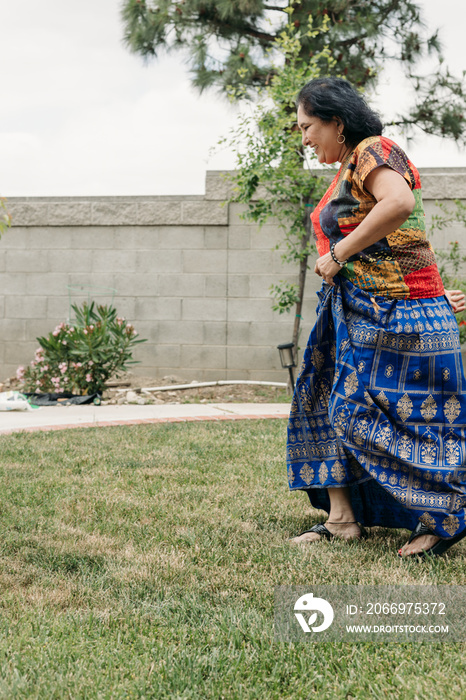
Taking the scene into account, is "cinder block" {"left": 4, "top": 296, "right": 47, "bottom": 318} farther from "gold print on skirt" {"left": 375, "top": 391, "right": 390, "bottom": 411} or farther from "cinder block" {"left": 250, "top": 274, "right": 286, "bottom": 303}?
"gold print on skirt" {"left": 375, "top": 391, "right": 390, "bottom": 411}

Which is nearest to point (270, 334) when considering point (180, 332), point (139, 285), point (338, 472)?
point (180, 332)

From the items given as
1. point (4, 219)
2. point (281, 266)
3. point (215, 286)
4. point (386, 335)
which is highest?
point (4, 219)

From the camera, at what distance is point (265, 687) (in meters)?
1.57

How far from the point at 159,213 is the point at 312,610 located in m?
6.96

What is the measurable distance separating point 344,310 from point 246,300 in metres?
5.77

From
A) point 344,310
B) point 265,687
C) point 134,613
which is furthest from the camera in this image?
→ point 344,310

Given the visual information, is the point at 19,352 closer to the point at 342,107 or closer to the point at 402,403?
the point at 342,107

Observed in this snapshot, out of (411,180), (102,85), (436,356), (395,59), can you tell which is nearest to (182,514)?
(436,356)

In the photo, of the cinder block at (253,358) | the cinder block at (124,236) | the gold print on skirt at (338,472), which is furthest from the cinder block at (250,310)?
the gold print on skirt at (338,472)

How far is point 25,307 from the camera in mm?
8750

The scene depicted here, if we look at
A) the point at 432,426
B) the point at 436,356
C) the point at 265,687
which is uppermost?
the point at 436,356

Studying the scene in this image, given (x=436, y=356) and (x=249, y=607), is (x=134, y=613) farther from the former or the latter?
(x=436, y=356)

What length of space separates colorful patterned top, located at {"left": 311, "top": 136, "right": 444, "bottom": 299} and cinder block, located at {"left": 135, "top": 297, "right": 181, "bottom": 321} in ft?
19.7

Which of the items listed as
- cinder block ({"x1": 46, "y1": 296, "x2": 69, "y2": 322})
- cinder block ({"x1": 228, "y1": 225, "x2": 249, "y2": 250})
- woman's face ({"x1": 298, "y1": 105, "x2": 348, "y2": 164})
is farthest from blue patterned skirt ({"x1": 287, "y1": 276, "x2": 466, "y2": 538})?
cinder block ({"x1": 46, "y1": 296, "x2": 69, "y2": 322})
